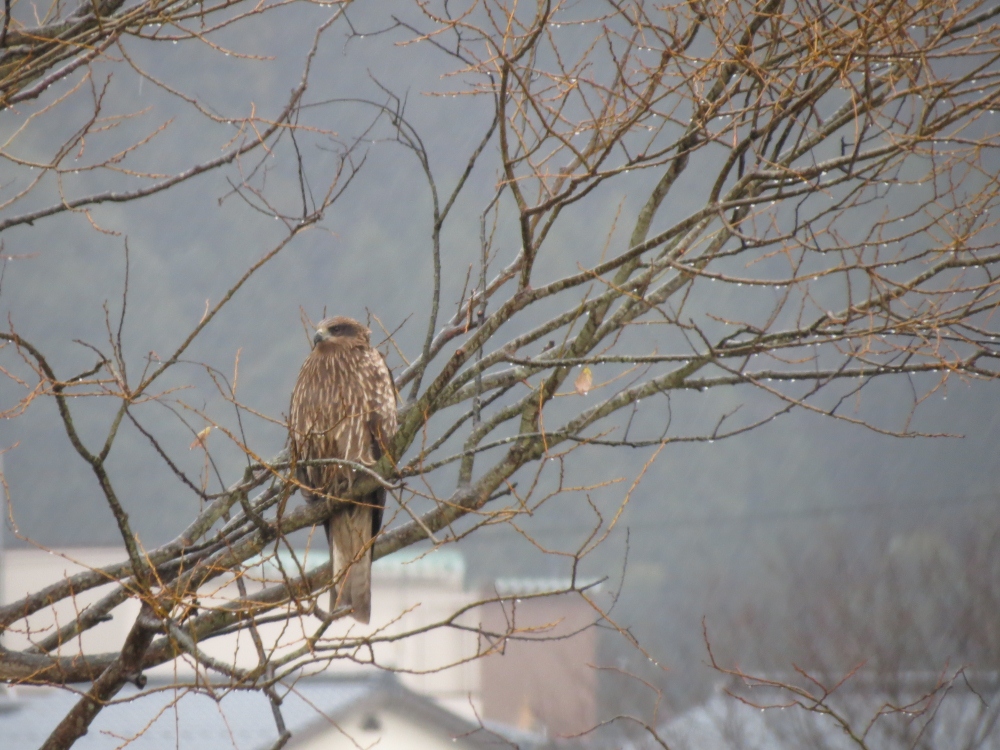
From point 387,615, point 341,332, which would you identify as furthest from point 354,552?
point 387,615

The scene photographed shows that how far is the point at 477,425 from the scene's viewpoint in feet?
12.6

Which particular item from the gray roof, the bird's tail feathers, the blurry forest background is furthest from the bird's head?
the gray roof

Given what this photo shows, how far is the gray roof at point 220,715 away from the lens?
1190 centimetres

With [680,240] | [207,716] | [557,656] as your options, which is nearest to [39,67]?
[680,240]

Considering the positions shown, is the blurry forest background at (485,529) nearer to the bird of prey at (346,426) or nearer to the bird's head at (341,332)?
the bird's head at (341,332)

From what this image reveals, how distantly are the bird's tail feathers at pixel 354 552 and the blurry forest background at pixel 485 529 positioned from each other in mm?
4787

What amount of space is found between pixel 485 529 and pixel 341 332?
218 inches

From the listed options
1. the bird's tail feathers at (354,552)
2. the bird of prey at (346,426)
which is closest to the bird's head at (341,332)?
the bird of prey at (346,426)

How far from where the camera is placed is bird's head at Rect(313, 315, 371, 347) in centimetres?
467

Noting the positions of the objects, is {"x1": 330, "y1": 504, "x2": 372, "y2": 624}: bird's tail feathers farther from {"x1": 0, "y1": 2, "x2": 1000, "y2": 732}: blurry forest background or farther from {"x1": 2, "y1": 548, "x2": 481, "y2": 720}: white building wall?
{"x1": 2, "y1": 548, "x2": 481, "y2": 720}: white building wall

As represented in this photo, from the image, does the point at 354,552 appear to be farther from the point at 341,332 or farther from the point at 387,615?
the point at 387,615

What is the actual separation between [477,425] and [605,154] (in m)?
1.11

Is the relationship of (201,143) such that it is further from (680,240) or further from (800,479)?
(680,240)

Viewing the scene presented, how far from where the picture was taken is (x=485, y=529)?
10.0 meters
